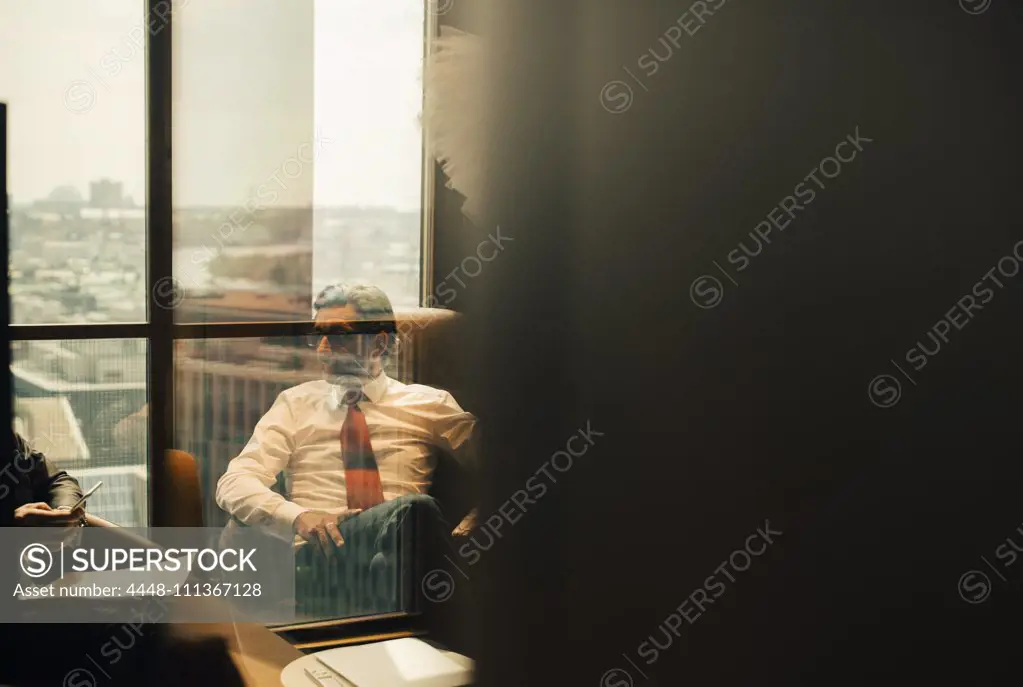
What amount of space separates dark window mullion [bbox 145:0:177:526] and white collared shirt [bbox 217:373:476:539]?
121 mm

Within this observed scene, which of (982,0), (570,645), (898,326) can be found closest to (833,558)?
(898,326)

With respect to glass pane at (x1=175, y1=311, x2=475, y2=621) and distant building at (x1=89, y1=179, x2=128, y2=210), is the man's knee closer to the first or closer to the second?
glass pane at (x1=175, y1=311, x2=475, y2=621)

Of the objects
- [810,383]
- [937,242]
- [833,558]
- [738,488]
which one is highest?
[937,242]

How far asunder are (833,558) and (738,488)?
0.19 m

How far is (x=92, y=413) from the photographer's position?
1.45m

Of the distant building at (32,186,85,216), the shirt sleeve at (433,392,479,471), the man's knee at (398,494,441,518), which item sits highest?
the distant building at (32,186,85,216)

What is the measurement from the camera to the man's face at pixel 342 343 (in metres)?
1.54

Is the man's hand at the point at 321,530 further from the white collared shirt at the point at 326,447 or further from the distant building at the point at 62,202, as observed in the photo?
the distant building at the point at 62,202

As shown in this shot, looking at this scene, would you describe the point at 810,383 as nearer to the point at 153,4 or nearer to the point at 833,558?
the point at 833,558

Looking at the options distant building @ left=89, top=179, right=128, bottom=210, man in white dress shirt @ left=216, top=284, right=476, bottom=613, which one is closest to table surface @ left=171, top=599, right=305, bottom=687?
man in white dress shirt @ left=216, top=284, right=476, bottom=613

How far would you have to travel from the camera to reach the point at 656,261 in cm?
146

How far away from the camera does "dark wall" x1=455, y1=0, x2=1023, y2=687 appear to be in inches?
53.4

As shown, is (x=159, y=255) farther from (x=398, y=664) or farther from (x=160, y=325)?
(x=398, y=664)

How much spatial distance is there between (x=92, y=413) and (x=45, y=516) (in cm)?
20
